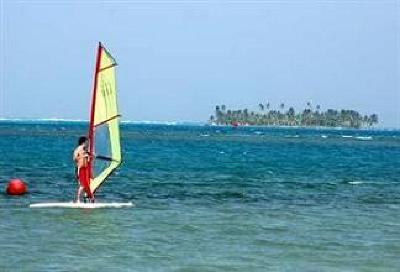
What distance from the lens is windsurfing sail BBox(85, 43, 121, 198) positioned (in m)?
22.5

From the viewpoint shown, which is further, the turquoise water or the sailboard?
the sailboard

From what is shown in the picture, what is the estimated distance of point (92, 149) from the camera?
22.4 meters

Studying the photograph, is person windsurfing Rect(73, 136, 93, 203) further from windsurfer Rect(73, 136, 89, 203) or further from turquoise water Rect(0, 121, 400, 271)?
turquoise water Rect(0, 121, 400, 271)

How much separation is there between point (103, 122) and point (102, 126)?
106 mm

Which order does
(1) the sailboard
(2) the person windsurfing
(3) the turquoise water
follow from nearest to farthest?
1. (3) the turquoise water
2. (2) the person windsurfing
3. (1) the sailboard

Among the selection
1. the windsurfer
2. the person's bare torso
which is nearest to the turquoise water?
the windsurfer

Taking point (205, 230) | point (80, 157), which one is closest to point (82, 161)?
point (80, 157)

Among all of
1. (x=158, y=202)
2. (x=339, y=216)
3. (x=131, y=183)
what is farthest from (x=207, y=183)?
(x=339, y=216)

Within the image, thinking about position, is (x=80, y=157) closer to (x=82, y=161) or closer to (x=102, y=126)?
(x=82, y=161)

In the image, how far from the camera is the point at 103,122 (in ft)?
74.7

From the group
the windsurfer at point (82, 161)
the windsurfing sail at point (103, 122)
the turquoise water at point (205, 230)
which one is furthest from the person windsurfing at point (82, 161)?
the turquoise water at point (205, 230)

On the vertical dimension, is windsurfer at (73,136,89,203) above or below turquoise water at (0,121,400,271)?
above

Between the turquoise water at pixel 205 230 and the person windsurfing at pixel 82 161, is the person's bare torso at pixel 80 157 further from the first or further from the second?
the turquoise water at pixel 205 230

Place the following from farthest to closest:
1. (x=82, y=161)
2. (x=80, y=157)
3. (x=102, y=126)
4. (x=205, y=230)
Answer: (x=102, y=126), (x=82, y=161), (x=80, y=157), (x=205, y=230)
